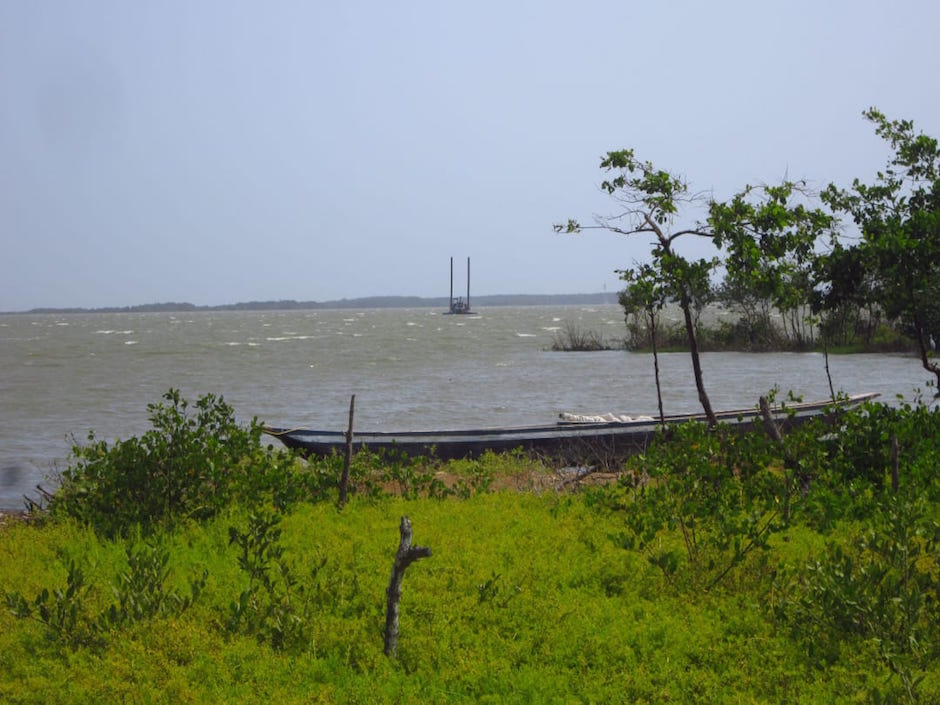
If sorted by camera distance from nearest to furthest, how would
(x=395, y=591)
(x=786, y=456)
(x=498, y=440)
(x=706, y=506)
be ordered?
(x=395, y=591) → (x=706, y=506) → (x=786, y=456) → (x=498, y=440)

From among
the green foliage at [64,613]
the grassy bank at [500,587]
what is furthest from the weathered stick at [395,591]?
the green foliage at [64,613]

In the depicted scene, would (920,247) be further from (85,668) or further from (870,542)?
(85,668)

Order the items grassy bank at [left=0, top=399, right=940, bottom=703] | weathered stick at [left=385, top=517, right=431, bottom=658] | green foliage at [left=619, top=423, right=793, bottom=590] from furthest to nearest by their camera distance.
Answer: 1. green foliage at [left=619, top=423, right=793, bottom=590]
2. weathered stick at [left=385, top=517, right=431, bottom=658]
3. grassy bank at [left=0, top=399, right=940, bottom=703]

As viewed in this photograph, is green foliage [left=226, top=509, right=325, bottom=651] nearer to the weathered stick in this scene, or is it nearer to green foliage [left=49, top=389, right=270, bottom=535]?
the weathered stick

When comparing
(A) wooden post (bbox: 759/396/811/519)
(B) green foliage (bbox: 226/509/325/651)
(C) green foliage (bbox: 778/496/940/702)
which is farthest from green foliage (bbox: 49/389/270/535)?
(C) green foliage (bbox: 778/496/940/702)

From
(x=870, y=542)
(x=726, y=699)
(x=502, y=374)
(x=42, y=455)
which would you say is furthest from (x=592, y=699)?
(x=502, y=374)

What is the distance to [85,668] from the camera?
5.32 meters

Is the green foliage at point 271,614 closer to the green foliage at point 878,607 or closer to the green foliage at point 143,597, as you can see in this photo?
the green foliage at point 143,597

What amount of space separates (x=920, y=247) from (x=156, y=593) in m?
8.92

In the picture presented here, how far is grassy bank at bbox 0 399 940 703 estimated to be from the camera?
16.9 feet

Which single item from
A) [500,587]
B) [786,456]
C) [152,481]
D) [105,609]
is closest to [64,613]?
[105,609]

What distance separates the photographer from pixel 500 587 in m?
6.63

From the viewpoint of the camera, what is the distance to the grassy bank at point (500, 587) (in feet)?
16.9

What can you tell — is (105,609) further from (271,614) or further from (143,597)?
(271,614)
